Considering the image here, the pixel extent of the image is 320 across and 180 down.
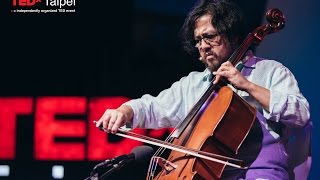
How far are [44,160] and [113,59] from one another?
70cm

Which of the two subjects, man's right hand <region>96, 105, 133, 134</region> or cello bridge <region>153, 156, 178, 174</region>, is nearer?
cello bridge <region>153, 156, 178, 174</region>

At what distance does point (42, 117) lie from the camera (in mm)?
3301

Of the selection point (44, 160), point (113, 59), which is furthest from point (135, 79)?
point (44, 160)

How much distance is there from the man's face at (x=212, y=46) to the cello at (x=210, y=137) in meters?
0.16

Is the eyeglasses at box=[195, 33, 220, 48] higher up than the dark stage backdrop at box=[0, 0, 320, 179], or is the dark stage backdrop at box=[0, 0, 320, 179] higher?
the eyeglasses at box=[195, 33, 220, 48]

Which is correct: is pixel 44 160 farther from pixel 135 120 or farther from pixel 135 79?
pixel 135 120

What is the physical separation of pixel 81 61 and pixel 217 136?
1.52 m

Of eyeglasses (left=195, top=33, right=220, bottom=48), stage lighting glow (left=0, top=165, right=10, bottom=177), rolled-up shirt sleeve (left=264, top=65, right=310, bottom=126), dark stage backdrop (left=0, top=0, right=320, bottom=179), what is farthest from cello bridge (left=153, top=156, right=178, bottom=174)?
stage lighting glow (left=0, top=165, right=10, bottom=177)

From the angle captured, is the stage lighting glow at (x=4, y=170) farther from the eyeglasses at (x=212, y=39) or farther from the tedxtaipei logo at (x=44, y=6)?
the eyeglasses at (x=212, y=39)

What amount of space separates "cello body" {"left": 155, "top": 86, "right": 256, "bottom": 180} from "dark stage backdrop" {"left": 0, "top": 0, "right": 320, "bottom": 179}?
1199mm

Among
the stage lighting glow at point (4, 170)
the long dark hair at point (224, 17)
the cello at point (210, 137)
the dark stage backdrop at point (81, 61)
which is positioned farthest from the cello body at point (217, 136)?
the stage lighting glow at point (4, 170)

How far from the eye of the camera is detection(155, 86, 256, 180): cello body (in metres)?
1.88

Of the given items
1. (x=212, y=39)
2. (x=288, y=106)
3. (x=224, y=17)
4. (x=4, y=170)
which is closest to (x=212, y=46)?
(x=212, y=39)

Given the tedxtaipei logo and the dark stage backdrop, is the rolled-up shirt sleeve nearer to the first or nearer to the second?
the dark stage backdrop
